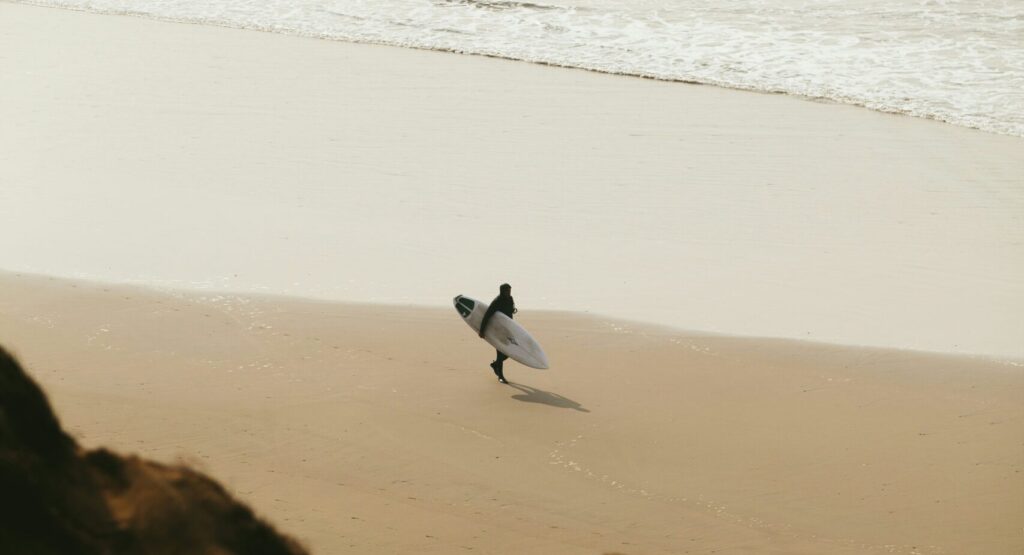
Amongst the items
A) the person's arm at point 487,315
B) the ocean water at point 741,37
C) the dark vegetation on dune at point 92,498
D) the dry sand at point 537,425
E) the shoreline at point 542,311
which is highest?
the ocean water at point 741,37

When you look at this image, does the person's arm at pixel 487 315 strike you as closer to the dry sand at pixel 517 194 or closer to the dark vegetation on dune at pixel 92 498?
the dry sand at pixel 517 194

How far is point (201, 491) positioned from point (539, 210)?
1296cm

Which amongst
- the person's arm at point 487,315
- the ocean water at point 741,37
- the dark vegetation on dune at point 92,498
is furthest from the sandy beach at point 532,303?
the dark vegetation on dune at point 92,498

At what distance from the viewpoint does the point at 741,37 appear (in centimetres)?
2497

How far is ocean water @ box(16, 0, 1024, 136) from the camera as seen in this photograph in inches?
852

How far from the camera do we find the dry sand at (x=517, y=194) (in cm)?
1283

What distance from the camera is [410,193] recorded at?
50.7 feet

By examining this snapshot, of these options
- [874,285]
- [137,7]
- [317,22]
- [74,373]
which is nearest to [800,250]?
[874,285]

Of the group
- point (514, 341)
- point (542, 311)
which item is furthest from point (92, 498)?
point (542, 311)

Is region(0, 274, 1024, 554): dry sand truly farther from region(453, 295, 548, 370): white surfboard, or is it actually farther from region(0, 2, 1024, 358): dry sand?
region(0, 2, 1024, 358): dry sand

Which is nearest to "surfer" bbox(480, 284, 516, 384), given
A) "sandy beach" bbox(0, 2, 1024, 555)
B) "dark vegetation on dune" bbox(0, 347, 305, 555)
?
"sandy beach" bbox(0, 2, 1024, 555)

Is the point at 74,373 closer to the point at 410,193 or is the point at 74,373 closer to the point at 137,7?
the point at 410,193

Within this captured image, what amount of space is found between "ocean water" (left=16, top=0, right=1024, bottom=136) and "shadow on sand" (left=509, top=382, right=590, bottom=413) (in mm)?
12082

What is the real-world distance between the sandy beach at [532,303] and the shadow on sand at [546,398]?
3 centimetres
